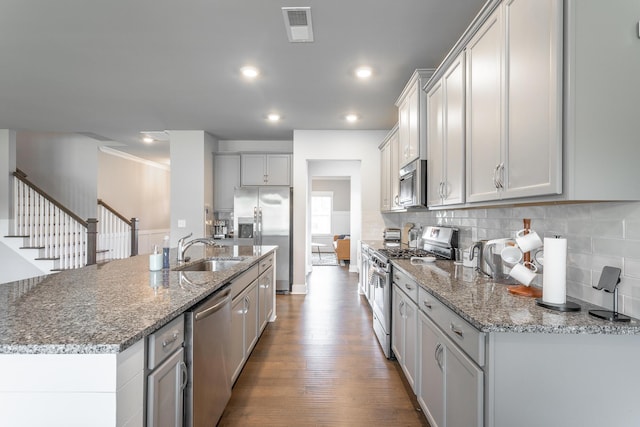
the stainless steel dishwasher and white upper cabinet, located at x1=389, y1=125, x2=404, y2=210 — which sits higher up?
white upper cabinet, located at x1=389, y1=125, x2=404, y2=210

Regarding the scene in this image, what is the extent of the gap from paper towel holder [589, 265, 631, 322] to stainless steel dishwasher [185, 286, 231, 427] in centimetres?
165

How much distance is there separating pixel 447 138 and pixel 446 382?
1.57 m

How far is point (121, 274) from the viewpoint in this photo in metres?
2.13

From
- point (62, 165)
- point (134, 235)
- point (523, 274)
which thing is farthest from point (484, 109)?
point (62, 165)

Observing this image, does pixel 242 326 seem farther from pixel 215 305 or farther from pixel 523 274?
pixel 523 274

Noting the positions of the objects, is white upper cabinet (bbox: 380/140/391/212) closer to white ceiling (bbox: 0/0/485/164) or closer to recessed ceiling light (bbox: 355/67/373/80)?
white ceiling (bbox: 0/0/485/164)

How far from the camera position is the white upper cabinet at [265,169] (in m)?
5.87

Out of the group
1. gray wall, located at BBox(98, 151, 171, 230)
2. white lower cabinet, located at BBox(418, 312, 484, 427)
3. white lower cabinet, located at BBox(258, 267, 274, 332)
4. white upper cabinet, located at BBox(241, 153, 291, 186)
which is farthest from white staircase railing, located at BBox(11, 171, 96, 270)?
white lower cabinet, located at BBox(418, 312, 484, 427)

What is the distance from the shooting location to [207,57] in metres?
2.96

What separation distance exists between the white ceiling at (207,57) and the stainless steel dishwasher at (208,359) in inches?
75.6

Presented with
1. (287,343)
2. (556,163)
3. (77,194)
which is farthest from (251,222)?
(556,163)

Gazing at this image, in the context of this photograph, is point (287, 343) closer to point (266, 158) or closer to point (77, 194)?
point (266, 158)

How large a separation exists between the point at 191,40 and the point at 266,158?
10.7 ft

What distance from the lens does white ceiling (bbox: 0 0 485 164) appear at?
7.52ft
